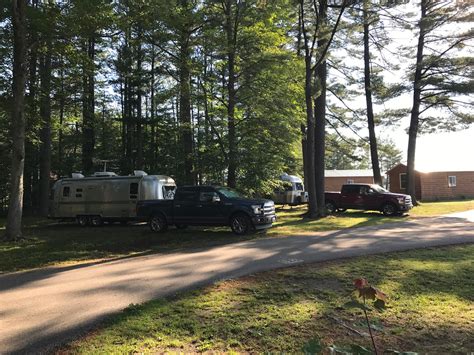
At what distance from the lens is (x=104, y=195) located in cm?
2047

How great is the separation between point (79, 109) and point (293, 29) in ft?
50.4

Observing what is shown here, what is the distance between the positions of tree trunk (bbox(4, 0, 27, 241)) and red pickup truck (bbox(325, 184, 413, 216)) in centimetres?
1675

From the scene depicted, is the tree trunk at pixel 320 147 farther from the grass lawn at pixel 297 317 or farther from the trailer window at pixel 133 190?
the grass lawn at pixel 297 317

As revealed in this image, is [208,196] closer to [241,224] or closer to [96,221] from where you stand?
[241,224]

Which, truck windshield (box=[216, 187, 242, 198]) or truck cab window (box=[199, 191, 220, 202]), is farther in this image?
truck windshield (box=[216, 187, 242, 198])

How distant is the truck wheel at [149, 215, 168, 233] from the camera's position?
55.3 feet

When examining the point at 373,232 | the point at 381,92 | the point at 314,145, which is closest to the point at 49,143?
the point at 314,145

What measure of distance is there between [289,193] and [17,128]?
70.5 feet

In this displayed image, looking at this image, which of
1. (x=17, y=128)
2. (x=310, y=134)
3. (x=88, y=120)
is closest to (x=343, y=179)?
(x=310, y=134)

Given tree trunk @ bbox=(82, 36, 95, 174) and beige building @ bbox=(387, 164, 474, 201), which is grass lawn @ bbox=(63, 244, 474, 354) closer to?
tree trunk @ bbox=(82, 36, 95, 174)

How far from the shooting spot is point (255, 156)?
21812 mm

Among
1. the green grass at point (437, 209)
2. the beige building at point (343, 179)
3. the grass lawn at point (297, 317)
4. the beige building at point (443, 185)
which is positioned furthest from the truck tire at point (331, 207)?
the beige building at point (343, 179)

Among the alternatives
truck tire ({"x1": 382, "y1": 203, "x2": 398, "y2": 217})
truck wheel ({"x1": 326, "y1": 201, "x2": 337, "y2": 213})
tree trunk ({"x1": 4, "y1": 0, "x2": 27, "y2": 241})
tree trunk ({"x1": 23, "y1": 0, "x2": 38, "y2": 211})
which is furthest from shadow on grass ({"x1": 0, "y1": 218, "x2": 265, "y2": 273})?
truck tire ({"x1": 382, "y1": 203, "x2": 398, "y2": 217})

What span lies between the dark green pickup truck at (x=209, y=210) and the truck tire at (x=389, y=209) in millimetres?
9394
